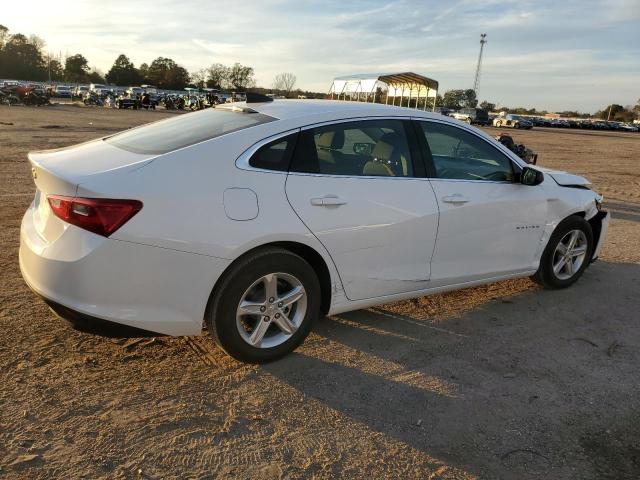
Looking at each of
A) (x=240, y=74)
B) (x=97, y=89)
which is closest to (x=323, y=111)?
(x=97, y=89)

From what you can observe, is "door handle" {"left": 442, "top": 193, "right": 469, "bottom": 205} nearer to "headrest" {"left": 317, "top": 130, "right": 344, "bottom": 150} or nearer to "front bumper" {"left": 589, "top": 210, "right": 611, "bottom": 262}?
"headrest" {"left": 317, "top": 130, "right": 344, "bottom": 150}

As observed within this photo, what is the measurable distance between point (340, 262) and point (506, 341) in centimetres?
146

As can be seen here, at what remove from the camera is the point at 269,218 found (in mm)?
3111

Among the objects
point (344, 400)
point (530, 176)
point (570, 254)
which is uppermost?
point (530, 176)

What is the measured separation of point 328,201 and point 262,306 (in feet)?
2.57

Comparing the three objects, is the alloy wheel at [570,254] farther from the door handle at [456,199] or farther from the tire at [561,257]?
the door handle at [456,199]

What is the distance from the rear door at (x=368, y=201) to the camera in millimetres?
3367

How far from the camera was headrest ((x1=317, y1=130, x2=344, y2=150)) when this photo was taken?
350cm

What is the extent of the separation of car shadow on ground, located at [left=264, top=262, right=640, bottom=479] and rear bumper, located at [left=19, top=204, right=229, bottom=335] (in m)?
0.76

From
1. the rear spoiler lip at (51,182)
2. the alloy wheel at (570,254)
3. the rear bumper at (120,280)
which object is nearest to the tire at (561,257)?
the alloy wheel at (570,254)

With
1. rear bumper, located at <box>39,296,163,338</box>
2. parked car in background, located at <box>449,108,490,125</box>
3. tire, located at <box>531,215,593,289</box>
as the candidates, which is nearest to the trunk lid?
rear bumper, located at <box>39,296,163,338</box>

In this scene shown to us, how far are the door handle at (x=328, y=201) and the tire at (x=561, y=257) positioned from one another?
2.44 m

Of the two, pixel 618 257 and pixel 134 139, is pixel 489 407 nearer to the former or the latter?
pixel 134 139

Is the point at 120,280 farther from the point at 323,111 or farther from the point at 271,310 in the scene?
the point at 323,111
